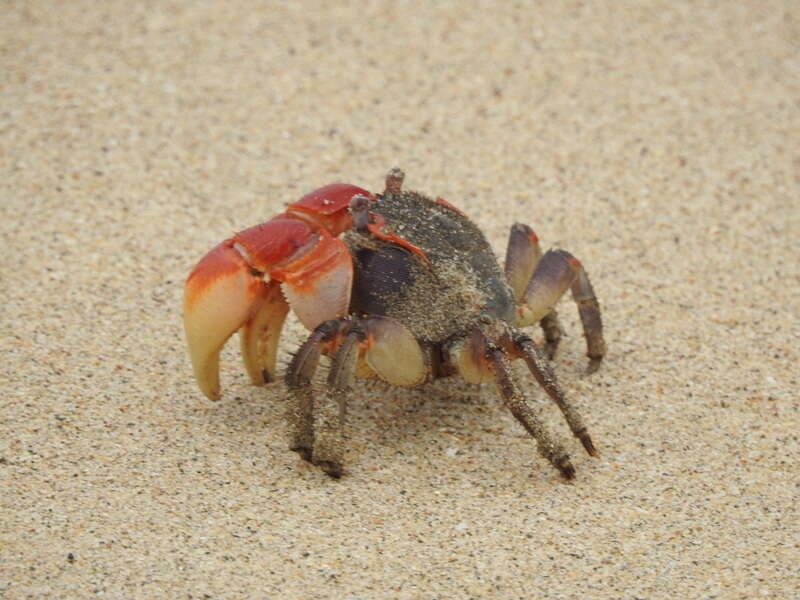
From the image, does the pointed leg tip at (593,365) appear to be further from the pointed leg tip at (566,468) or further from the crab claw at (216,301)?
the crab claw at (216,301)

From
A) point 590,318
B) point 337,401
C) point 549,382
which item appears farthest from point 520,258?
point 337,401

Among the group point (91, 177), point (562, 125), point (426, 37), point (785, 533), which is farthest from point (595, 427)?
point (426, 37)

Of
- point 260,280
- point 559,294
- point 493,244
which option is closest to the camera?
point 260,280

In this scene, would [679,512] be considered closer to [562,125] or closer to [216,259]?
[216,259]

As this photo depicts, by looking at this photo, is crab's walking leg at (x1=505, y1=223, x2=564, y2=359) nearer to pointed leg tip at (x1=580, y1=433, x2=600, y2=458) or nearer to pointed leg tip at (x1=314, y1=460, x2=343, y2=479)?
pointed leg tip at (x1=580, y1=433, x2=600, y2=458)

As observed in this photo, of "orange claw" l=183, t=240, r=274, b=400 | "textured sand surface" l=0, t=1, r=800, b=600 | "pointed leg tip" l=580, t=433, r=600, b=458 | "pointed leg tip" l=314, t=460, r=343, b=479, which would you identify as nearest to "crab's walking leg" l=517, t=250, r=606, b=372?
"textured sand surface" l=0, t=1, r=800, b=600

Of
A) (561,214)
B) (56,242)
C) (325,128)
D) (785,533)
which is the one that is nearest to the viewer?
(785,533)

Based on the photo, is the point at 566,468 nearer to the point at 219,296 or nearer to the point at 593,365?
the point at 593,365

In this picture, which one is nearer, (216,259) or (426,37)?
(216,259)
